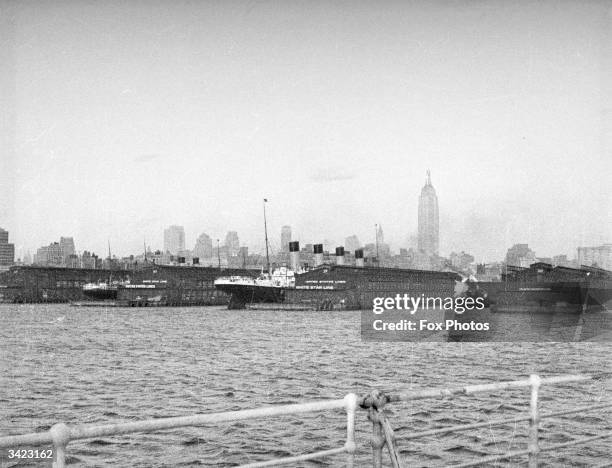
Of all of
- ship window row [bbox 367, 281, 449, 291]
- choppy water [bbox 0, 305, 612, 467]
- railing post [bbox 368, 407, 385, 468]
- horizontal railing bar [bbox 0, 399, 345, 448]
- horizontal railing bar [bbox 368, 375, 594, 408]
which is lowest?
choppy water [bbox 0, 305, 612, 467]

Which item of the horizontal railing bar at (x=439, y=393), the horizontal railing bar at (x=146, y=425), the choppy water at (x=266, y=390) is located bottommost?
the choppy water at (x=266, y=390)

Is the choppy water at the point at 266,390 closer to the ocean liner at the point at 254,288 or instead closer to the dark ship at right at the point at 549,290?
the dark ship at right at the point at 549,290

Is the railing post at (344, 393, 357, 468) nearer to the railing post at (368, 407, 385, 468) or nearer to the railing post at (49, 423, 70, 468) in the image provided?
the railing post at (368, 407, 385, 468)

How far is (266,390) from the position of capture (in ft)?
76.1

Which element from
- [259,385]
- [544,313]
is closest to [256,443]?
[259,385]

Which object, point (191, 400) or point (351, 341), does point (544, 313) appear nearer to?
point (351, 341)

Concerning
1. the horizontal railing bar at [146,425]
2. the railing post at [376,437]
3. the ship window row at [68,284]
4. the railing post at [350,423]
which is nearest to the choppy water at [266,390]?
the railing post at [376,437]

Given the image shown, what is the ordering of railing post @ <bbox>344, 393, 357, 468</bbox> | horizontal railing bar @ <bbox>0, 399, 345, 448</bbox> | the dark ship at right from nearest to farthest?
horizontal railing bar @ <bbox>0, 399, 345, 448</bbox>
railing post @ <bbox>344, 393, 357, 468</bbox>
the dark ship at right

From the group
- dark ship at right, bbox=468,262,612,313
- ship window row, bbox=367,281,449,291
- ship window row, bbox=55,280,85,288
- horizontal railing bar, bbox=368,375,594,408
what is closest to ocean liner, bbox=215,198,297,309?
ship window row, bbox=367,281,449,291

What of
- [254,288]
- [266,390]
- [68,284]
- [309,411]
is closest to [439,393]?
[309,411]

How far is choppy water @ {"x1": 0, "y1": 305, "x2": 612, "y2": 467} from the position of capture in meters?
13.9

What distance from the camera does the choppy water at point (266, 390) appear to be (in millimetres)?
13906

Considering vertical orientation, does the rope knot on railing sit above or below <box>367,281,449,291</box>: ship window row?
above

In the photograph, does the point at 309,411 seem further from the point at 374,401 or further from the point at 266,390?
the point at 266,390
